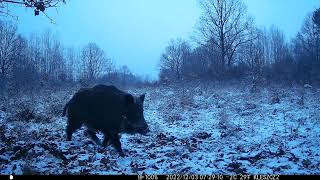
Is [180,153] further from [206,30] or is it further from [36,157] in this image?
[206,30]

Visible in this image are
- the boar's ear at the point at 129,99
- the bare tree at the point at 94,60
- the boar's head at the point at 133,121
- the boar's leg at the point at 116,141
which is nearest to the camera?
the boar's leg at the point at 116,141

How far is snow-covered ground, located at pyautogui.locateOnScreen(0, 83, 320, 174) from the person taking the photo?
25.4ft

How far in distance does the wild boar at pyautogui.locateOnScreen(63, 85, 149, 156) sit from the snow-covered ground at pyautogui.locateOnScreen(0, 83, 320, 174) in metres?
0.48

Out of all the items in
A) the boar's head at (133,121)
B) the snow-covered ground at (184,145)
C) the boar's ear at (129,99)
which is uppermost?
the boar's ear at (129,99)

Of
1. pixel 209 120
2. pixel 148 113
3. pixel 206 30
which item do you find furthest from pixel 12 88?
pixel 206 30

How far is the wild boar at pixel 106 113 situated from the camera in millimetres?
9992

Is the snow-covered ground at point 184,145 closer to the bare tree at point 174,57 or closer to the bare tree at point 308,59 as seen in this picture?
the bare tree at point 308,59

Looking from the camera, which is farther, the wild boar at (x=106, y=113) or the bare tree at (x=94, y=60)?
the bare tree at (x=94, y=60)

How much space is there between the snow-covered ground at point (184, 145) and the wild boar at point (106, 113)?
18.8 inches

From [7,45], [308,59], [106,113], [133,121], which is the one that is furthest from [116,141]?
[308,59]

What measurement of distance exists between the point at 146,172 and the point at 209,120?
719 centimetres

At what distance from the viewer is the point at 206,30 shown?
42094mm

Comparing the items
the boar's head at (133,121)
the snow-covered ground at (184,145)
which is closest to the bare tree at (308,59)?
the snow-covered ground at (184,145)

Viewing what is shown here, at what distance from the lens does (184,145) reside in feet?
33.1
